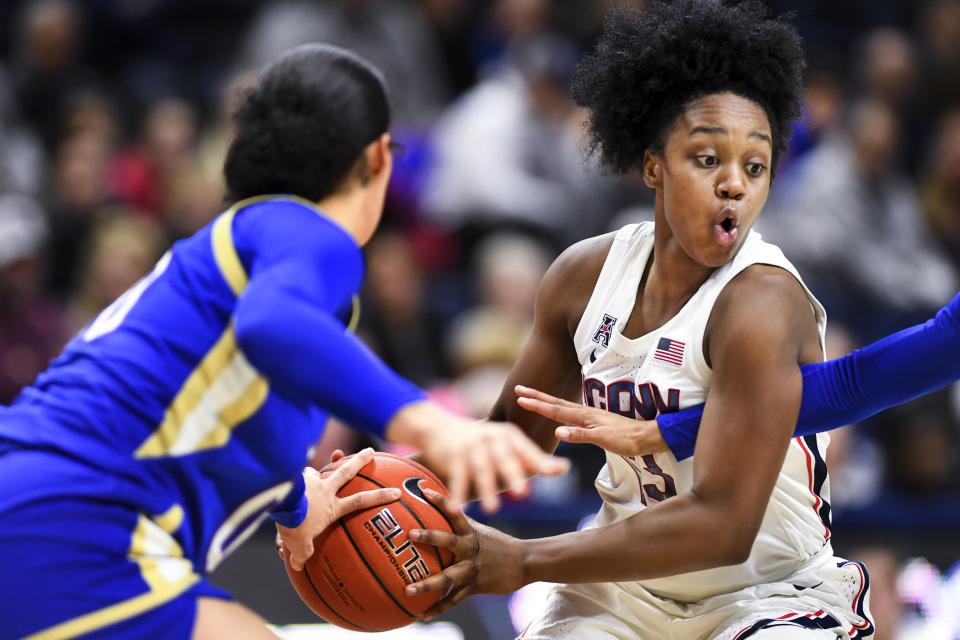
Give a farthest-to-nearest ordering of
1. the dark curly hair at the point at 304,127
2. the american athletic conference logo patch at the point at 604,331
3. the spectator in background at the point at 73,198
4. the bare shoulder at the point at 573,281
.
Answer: the spectator in background at the point at 73,198 < the bare shoulder at the point at 573,281 < the american athletic conference logo patch at the point at 604,331 < the dark curly hair at the point at 304,127

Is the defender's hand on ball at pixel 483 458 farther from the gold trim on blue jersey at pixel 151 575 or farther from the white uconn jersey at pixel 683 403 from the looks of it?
the white uconn jersey at pixel 683 403

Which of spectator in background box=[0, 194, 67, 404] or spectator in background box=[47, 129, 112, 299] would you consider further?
spectator in background box=[47, 129, 112, 299]

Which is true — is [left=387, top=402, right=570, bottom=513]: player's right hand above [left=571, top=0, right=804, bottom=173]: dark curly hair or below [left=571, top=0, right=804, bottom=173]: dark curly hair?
below

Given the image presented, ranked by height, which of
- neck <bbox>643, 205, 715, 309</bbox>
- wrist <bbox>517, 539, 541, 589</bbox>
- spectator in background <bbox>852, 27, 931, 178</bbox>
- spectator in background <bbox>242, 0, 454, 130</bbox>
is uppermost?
spectator in background <bbox>242, 0, 454, 130</bbox>

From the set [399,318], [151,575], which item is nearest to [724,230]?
[151,575]

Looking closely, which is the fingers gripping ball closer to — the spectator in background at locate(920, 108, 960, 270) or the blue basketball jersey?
the blue basketball jersey

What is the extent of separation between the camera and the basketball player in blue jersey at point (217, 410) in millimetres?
2084

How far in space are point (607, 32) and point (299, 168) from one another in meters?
1.21

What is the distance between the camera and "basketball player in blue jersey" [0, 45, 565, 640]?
208cm

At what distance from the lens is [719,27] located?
315 cm

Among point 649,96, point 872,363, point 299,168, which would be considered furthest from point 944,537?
point 299,168

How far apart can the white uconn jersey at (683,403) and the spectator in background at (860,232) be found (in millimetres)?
4269

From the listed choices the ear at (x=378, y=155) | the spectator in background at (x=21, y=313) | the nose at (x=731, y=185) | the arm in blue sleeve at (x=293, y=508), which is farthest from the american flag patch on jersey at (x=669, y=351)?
the spectator in background at (x=21, y=313)

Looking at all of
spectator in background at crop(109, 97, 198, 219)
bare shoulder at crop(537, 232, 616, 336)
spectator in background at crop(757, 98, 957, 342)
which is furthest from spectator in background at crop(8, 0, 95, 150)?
bare shoulder at crop(537, 232, 616, 336)
